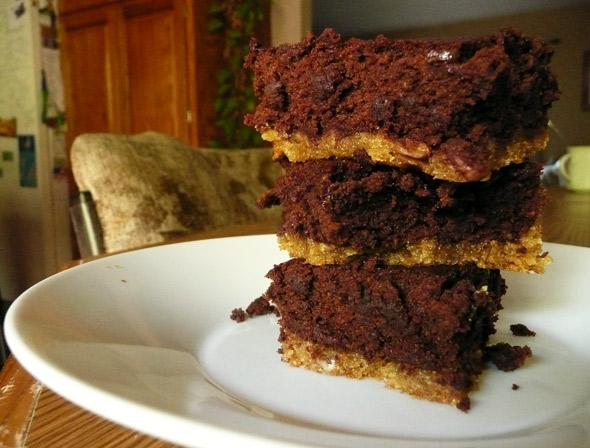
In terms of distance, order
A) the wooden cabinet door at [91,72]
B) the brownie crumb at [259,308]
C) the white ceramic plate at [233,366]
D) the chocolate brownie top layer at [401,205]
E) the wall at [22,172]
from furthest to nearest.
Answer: the wooden cabinet door at [91,72]
the wall at [22,172]
the brownie crumb at [259,308]
the chocolate brownie top layer at [401,205]
the white ceramic plate at [233,366]

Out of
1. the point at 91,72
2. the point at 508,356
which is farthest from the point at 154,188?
the point at 91,72

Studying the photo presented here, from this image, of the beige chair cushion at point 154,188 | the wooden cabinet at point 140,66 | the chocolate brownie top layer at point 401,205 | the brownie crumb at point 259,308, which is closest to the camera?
the chocolate brownie top layer at point 401,205

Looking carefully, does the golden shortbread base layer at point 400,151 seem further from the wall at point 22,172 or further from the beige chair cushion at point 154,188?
the wall at point 22,172

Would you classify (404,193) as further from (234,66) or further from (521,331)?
(234,66)

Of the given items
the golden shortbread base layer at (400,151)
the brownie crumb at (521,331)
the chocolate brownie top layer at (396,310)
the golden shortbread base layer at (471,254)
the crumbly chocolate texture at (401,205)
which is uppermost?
the golden shortbread base layer at (400,151)

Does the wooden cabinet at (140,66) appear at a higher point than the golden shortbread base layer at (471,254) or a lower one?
higher

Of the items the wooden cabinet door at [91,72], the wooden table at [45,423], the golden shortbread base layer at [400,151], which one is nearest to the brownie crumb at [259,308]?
the golden shortbread base layer at [400,151]

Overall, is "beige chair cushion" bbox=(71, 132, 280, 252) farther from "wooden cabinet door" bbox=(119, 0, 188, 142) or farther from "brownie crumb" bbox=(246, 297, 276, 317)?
"wooden cabinet door" bbox=(119, 0, 188, 142)

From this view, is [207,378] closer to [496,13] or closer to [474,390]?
[474,390]
